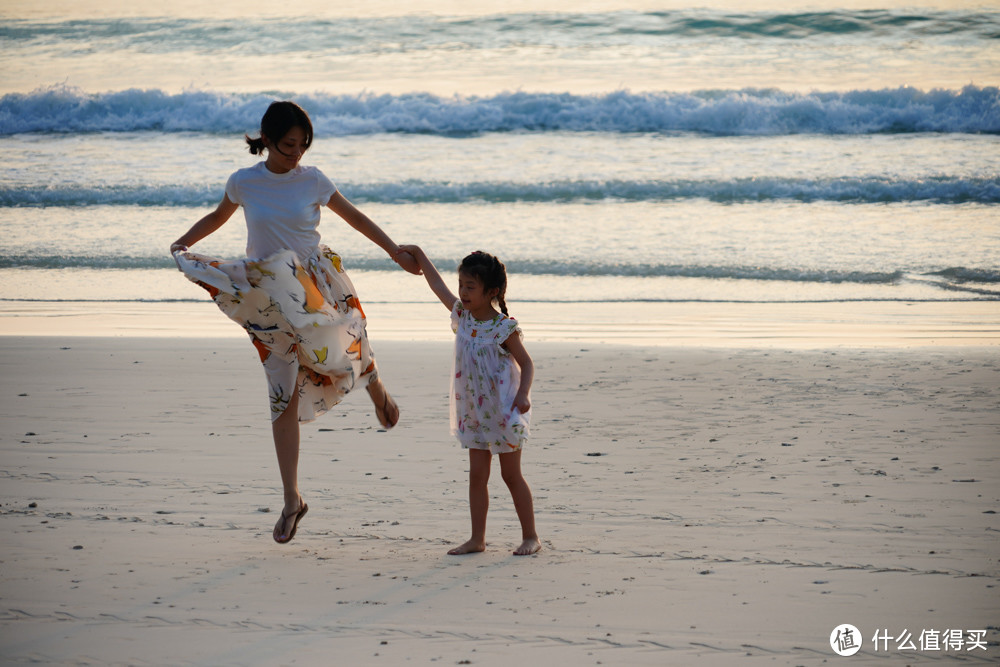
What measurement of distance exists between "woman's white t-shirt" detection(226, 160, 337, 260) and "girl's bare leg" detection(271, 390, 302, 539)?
597 mm

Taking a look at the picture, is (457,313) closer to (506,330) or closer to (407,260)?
(506,330)

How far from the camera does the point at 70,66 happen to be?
26625 mm

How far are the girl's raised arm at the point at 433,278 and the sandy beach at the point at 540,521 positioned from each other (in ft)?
3.11

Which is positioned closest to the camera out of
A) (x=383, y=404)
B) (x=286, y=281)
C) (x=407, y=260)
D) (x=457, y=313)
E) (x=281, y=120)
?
(x=281, y=120)

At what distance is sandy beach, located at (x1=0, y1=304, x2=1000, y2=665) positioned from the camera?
9.76 ft

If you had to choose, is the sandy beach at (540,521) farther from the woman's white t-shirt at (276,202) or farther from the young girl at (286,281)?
the woman's white t-shirt at (276,202)

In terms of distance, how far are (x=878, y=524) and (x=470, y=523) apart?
1.64 m

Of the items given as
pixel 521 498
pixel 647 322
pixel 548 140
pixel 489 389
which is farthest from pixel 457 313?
pixel 548 140

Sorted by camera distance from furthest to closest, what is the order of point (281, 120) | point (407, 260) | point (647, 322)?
1. point (647, 322)
2. point (407, 260)
3. point (281, 120)

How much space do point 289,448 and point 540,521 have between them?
1.08 m

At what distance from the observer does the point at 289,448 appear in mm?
3859

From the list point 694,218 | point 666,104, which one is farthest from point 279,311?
point 666,104

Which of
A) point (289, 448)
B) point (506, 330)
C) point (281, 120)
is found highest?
point (281, 120)

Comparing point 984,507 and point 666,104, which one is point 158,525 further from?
point 666,104
